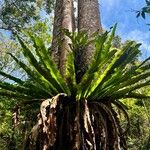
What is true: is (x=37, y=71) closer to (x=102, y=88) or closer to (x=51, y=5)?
(x=102, y=88)

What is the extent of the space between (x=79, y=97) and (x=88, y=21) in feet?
4.40

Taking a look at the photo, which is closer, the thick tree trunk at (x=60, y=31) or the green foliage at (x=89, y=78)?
the green foliage at (x=89, y=78)

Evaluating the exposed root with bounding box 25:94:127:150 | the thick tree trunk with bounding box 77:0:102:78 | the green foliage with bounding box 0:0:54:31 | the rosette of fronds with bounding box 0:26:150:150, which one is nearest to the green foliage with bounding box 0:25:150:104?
the rosette of fronds with bounding box 0:26:150:150

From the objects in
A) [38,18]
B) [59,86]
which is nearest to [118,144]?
[59,86]

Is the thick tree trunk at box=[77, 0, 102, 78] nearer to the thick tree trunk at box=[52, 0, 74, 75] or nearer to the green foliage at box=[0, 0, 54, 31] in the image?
the thick tree trunk at box=[52, 0, 74, 75]

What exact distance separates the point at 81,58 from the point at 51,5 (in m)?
9.26

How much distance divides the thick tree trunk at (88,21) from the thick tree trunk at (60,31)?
14 cm

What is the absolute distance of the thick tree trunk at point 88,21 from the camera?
4.29 metres

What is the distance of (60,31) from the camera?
470 cm

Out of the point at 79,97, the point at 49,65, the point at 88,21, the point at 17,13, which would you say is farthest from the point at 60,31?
the point at 17,13

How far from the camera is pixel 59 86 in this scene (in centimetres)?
374

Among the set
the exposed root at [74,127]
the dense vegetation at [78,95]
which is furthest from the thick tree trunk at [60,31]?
the exposed root at [74,127]

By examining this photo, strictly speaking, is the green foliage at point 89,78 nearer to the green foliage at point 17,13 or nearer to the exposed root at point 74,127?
the exposed root at point 74,127

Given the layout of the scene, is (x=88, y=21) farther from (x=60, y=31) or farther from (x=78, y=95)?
(x=78, y=95)
